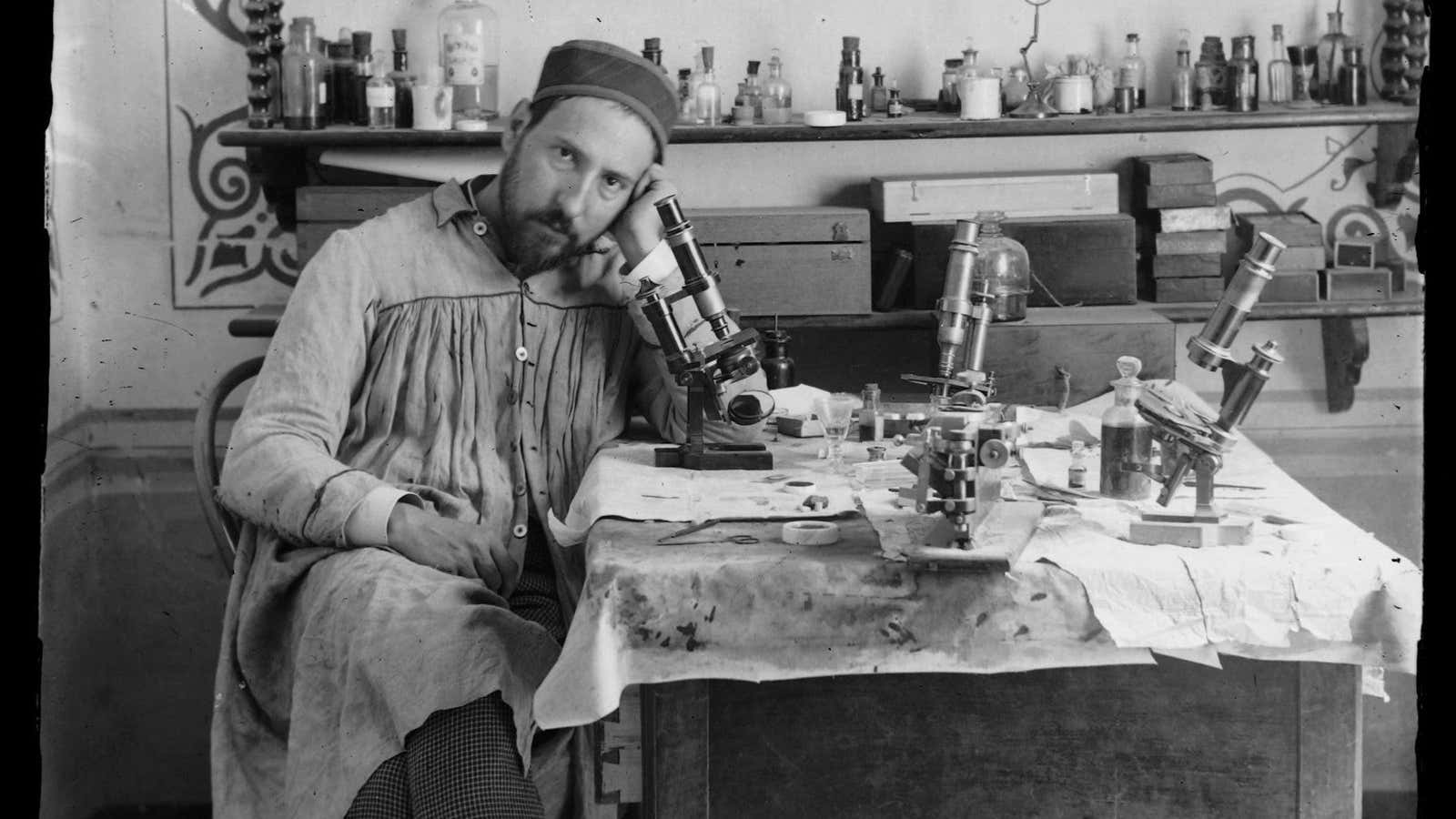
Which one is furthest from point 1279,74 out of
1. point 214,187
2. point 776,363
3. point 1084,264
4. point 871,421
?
point 214,187

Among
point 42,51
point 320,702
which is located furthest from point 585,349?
point 42,51

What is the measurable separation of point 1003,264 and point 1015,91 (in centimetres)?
52

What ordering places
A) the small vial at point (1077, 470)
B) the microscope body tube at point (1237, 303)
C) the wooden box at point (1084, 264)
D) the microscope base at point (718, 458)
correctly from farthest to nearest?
the wooden box at point (1084, 264), the microscope base at point (718, 458), the small vial at point (1077, 470), the microscope body tube at point (1237, 303)

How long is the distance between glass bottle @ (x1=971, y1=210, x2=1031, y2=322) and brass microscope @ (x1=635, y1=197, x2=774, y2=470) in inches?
39.7

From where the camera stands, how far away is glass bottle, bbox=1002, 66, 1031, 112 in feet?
13.5

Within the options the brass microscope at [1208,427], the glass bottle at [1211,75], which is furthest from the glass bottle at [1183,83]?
the brass microscope at [1208,427]

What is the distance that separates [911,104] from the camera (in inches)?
164

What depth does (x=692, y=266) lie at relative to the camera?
2.93m

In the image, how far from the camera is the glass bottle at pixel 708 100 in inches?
160

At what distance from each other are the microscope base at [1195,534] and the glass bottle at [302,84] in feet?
7.99

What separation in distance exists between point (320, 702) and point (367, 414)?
2.35ft

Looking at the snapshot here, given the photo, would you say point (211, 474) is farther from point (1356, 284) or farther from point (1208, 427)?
point (1356, 284)

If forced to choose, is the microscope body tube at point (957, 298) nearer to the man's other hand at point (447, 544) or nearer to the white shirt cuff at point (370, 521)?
the man's other hand at point (447, 544)

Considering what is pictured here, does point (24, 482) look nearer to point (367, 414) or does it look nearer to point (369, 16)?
point (367, 414)
